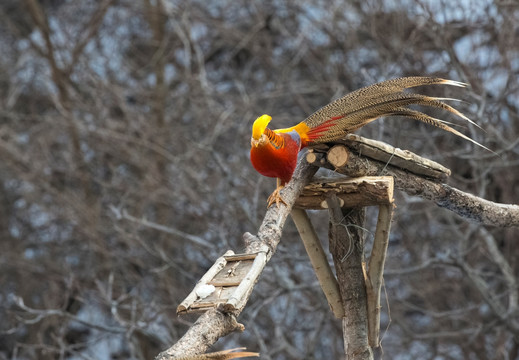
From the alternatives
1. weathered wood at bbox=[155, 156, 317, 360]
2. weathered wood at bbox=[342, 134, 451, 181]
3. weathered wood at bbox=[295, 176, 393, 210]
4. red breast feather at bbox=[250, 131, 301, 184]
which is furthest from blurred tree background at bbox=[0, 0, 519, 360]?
red breast feather at bbox=[250, 131, 301, 184]

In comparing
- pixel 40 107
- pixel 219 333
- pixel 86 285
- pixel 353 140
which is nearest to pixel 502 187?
pixel 353 140

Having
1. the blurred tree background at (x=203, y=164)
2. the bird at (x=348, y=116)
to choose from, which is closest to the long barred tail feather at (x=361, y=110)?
A: the bird at (x=348, y=116)

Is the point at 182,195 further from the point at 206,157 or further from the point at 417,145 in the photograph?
the point at 417,145

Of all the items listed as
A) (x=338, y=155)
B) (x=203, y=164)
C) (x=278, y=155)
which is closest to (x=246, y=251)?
(x=278, y=155)

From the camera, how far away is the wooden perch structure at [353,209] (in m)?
2.46

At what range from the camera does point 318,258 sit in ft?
10.2

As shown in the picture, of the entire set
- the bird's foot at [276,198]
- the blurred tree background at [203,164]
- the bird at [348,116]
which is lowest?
the bird's foot at [276,198]

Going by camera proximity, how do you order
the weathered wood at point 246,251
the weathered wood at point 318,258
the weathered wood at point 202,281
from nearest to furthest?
the weathered wood at point 246,251 → the weathered wood at point 202,281 → the weathered wood at point 318,258

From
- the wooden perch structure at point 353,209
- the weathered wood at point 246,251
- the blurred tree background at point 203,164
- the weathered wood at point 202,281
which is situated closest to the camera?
the weathered wood at point 246,251

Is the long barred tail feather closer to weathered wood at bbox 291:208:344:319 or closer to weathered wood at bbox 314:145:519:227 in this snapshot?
weathered wood at bbox 314:145:519:227

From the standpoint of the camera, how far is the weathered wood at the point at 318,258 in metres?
3.09

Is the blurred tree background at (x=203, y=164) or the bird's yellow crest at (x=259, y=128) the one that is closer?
the bird's yellow crest at (x=259, y=128)

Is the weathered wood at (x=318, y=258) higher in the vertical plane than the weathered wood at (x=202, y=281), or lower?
higher

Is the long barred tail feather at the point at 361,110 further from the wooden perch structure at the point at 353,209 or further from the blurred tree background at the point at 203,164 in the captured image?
the blurred tree background at the point at 203,164
